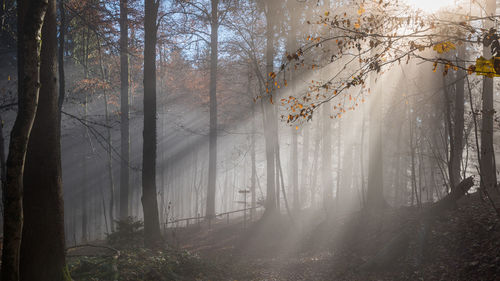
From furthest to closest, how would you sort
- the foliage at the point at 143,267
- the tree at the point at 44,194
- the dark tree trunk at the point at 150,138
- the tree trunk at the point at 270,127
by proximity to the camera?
the tree trunk at the point at 270,127 < the dark tree trunk at the point at 150,138 < the foliage at the point at 143,267 < the tree at the point at 44,194

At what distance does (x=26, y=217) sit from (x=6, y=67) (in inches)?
819

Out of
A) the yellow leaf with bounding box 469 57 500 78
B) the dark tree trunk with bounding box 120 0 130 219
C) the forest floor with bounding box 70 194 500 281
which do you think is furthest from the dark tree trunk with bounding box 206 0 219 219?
the yellow leaf with bounding box 469 57 500 78

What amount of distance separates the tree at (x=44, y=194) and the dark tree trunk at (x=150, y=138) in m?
4.70

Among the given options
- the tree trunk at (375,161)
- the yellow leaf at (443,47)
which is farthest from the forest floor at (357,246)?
the yellow leaf at (443,47)

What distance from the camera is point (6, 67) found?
67.1 ft

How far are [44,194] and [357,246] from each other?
8.89 metres

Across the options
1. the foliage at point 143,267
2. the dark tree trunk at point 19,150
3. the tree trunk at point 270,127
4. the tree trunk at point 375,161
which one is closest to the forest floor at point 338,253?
the foliage at point 143,267

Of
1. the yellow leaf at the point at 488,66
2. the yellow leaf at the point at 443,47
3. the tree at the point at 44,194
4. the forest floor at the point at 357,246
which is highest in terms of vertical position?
the yellow leaf at the point at 443,47

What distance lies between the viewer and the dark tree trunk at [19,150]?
351 centimetres

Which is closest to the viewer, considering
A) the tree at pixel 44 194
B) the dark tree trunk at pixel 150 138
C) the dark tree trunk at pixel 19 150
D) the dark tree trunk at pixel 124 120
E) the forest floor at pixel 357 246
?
the dark tree trunk at pixel 19 150

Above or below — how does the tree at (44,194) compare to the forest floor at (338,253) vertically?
above

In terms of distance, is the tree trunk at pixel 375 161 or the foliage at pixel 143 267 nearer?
the foliage at pixel 143 267

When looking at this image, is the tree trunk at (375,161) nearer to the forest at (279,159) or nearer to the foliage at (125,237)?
the forest at (279,159)

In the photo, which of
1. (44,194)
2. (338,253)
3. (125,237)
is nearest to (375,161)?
(338,253)
